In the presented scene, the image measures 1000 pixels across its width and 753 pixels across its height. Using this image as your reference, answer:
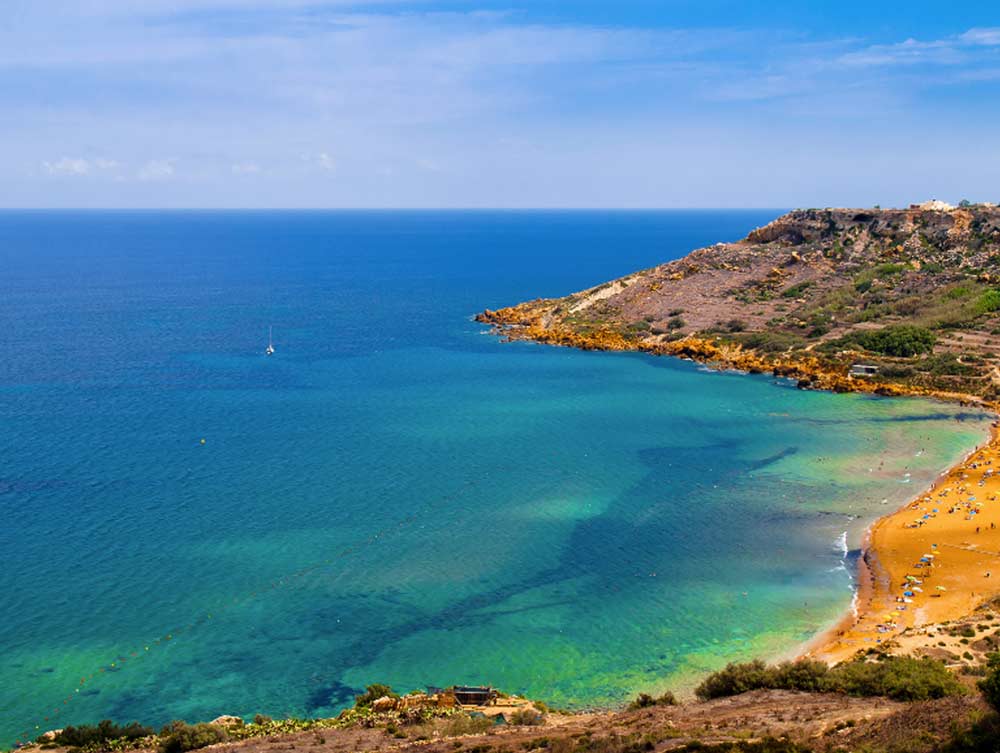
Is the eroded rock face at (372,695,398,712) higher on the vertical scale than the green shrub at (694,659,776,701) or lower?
lower

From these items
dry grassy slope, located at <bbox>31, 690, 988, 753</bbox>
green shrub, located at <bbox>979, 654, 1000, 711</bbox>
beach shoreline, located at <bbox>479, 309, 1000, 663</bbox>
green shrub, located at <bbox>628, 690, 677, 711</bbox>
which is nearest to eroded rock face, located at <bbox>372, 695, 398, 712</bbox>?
dry grassy slope, located at <bbox>31, 690, 988, 753</bbox>

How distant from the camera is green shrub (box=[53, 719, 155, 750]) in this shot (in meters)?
29.7

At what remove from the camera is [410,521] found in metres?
52.8

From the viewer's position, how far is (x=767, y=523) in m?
53.3

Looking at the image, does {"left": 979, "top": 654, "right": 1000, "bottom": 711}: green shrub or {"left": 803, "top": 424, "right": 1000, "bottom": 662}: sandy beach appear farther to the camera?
{"left": 803, "top": 424, "right": 1000, "bottom": 662}: sandy beach

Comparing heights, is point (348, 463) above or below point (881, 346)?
below

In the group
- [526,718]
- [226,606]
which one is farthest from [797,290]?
[526,718]

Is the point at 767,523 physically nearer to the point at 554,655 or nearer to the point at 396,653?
the point at 554,655

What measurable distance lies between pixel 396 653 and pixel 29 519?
2602 centimetres


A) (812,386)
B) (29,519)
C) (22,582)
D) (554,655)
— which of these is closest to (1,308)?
(29,519)

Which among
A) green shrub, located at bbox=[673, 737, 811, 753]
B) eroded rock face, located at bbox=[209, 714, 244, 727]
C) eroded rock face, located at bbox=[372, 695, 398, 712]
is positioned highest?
green shrub, located at bbox=[673, 737, 811, 753]

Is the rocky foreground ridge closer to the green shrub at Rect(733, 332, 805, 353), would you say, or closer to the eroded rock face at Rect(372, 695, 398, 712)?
the green shrub at Rect(733, 332, 805, 353)

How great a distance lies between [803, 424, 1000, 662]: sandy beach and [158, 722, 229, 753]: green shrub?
2417 cm

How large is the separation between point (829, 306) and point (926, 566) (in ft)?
227
